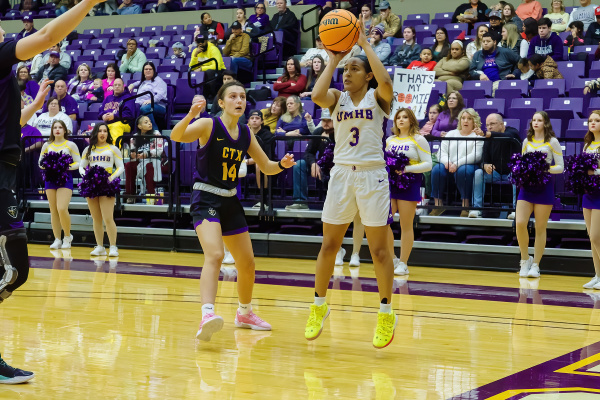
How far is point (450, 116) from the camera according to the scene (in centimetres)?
1047

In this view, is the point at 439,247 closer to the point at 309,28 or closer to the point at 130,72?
the point at 309,28

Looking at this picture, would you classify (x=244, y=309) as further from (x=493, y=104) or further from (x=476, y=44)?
(x=476, y=44)

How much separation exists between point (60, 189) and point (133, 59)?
553 centimetres

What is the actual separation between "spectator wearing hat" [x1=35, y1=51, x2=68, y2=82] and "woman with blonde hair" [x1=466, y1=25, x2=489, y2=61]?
28.3 ft

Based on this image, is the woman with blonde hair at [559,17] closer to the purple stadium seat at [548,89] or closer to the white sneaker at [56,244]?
the purple stadium seat at [548,89]

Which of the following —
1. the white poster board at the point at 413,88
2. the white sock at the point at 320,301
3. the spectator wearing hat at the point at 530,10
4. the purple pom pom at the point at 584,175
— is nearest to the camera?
the white sock at the point at 320,301

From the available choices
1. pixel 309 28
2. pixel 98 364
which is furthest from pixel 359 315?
pixel 309 28

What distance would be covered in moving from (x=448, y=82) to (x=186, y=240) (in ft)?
15.2

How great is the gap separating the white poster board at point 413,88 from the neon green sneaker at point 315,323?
551 cm

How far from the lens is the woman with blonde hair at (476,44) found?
12304 millimetres

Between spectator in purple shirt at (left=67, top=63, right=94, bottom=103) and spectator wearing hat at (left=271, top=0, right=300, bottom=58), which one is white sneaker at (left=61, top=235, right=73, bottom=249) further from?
spectator wearing hat at (left=271, top=0, right=300, bottom=58)

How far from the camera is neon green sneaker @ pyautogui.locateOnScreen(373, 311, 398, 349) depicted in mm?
4945

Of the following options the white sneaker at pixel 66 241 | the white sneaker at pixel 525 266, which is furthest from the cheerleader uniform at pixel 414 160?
the white sneaker at pixel 66 241

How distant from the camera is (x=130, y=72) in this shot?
15688 millimetres
